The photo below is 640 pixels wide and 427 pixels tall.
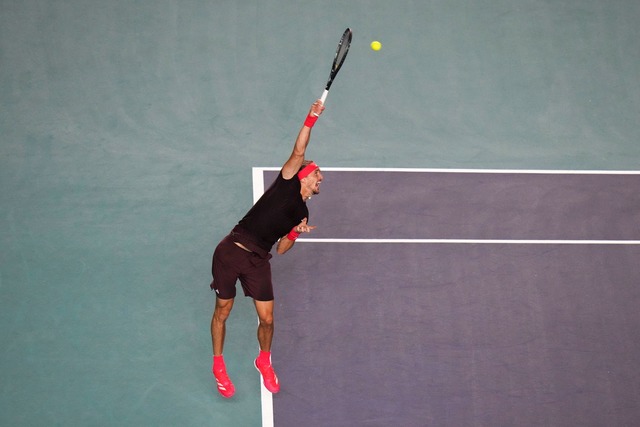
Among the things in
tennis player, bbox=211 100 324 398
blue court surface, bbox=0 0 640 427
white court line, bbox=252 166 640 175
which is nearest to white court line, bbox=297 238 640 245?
blue court surface, bbox=0 0 640 427

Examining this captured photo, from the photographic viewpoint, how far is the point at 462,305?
8906mm

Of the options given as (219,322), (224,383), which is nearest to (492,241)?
(219,322)

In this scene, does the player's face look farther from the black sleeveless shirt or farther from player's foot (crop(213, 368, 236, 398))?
player's foot (crop(213, 368, 236, 398))

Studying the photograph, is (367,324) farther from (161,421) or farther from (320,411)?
(161,421)

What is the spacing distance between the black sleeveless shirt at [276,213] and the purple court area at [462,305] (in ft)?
4.13

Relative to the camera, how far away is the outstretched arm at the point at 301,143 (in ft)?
23.6

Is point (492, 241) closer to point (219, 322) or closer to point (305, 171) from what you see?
point (305, 171)

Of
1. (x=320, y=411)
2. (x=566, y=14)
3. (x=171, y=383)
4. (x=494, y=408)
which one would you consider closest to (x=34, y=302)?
(x=171, y=383)

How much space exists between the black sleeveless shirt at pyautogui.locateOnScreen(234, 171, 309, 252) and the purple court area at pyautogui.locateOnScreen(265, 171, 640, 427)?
126 cm

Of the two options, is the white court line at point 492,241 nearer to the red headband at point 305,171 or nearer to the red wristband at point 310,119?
the red headband at point 305,171

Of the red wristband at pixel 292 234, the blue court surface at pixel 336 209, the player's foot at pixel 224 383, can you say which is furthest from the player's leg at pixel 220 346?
the red wristband at pixel 292 234

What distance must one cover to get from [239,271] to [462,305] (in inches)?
98.0

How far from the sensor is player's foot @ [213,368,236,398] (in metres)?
8.02

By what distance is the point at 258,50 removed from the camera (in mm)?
11062
